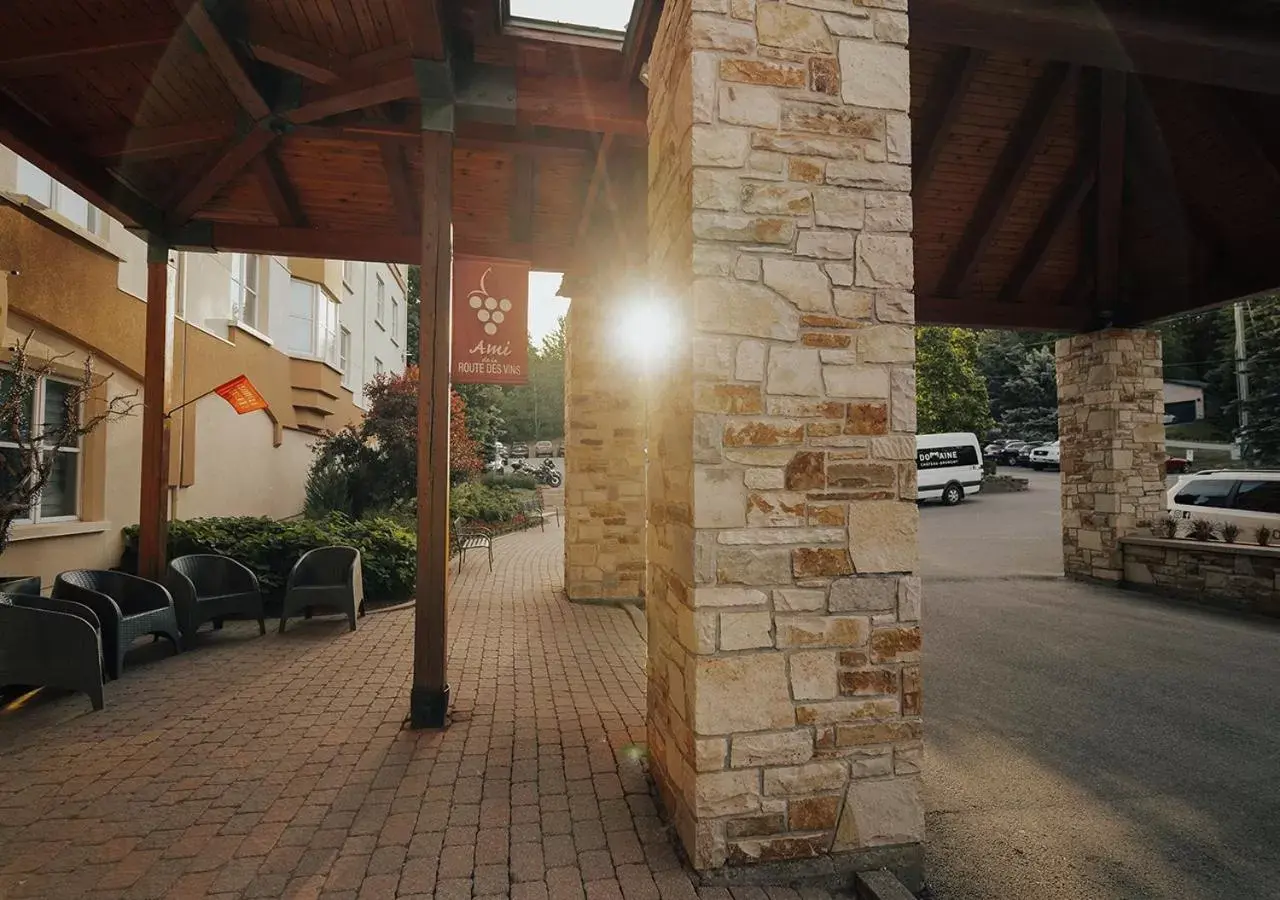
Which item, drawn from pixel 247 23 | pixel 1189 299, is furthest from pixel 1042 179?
pixel 247 23

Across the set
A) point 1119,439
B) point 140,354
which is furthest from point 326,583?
point 1119,439

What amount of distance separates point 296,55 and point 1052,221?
800cm

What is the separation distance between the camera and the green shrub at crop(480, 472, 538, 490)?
2227 cm

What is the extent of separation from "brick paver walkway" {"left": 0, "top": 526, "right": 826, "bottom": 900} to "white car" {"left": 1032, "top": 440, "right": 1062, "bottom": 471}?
2754 centimetres

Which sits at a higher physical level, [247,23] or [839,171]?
[247,23]

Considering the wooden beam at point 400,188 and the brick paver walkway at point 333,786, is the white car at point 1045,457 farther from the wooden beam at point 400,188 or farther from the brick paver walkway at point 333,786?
the wooden beam at point 400,188

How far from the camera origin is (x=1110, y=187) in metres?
7.33

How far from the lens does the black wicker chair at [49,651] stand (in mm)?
4051

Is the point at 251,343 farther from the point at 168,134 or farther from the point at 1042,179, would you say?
the point at 1042,179

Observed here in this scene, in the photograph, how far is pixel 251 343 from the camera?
33.0 ft

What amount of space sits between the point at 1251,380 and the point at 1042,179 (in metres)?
19.5

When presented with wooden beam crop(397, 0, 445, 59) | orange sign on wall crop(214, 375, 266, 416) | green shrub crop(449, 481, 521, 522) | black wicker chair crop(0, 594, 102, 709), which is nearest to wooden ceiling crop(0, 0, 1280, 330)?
wooden beam crop(397, 0, 445, 59)

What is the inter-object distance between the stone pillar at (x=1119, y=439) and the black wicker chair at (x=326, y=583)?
9425mm

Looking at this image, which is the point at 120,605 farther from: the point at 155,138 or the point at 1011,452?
the point at 1011,452
